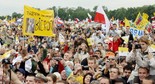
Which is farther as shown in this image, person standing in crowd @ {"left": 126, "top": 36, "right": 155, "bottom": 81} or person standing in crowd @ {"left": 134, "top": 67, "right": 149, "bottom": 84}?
person standing in crowd @ {"left": 126, "top": 36, "right": 155, "bottom": 81}

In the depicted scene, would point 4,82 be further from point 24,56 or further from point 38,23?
point 38,23

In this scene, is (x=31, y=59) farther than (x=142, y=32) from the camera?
No

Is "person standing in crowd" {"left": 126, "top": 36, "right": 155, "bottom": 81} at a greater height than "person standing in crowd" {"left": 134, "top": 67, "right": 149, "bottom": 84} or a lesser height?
greater

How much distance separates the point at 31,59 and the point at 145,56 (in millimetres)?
3191

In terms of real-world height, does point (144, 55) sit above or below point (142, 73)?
above

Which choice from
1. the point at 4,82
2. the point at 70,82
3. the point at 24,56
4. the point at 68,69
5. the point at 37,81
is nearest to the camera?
the point at 4,82

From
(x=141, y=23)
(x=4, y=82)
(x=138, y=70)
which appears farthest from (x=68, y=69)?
(x=141, y=23)

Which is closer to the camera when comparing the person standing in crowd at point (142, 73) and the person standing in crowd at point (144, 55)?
the person standing in crowd at point (142, 73)

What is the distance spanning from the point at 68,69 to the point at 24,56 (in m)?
1.46

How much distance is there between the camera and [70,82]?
8.07 meters

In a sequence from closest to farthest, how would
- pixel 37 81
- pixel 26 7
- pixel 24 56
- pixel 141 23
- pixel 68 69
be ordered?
pixel 37 81, pixel 68 69, pixel 24 56, pixel 26 7, pixel 141 23

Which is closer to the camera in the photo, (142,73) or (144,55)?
(142,73)

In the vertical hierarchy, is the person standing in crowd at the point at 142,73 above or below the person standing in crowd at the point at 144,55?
below

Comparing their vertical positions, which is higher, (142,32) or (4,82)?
(142,32)
